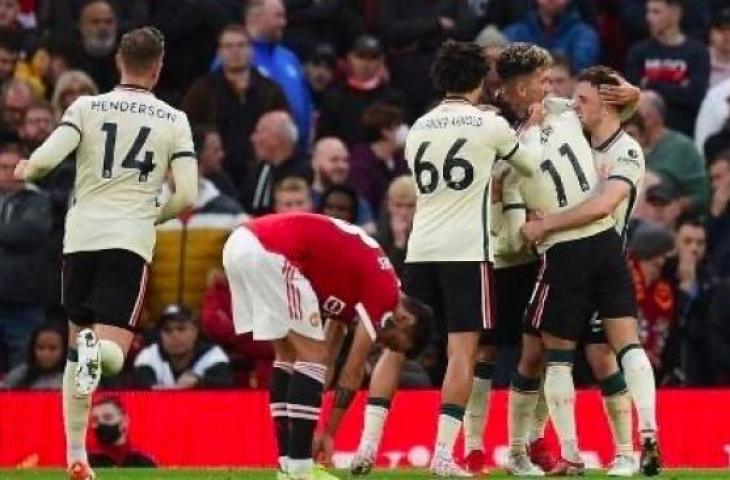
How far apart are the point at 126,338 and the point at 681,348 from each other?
730cm

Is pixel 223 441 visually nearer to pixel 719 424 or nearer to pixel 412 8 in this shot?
pixel 719 424

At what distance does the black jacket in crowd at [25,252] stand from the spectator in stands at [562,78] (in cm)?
472

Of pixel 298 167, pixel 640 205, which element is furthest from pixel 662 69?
pixel 298 167

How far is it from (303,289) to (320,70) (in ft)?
35.0

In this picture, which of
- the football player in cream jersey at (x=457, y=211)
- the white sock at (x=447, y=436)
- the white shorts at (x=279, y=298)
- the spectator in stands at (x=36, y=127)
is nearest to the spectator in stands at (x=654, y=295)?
the football player in cream jersey at (x=457, y=211)

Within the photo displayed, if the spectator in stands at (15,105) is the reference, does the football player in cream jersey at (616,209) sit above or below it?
below

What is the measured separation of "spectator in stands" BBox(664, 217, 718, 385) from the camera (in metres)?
21.9

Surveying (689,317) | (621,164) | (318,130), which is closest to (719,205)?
(689,317)

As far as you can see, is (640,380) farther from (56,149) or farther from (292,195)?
(292,195)

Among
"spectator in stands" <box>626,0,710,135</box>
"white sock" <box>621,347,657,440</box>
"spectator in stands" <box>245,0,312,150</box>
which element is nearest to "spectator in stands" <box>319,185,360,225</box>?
"spectator in stands" <box>245,0,312,150</box>

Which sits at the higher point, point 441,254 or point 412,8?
point 412,8

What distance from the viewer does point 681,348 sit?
72.1ft

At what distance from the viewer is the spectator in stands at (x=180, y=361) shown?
21469mm

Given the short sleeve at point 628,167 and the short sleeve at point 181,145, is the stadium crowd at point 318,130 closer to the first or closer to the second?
the short sleeve at point 628,167
